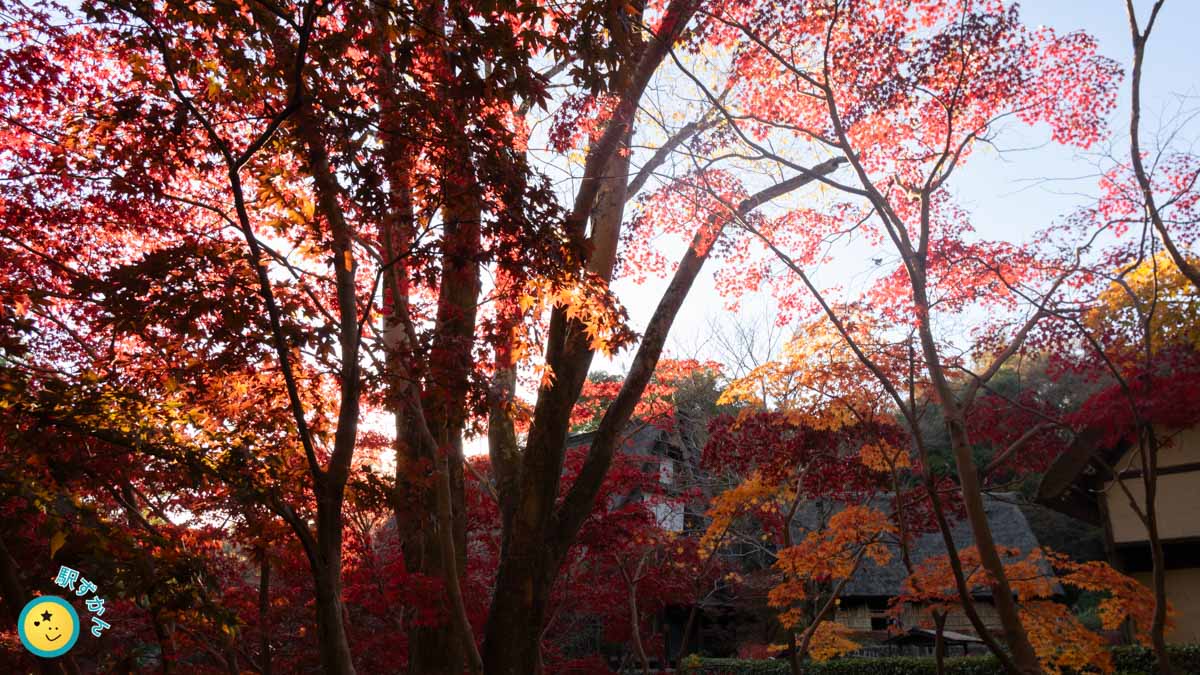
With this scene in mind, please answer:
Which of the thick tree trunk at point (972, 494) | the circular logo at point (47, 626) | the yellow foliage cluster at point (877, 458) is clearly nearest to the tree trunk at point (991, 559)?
the thick tree trunk at point (972, 494)

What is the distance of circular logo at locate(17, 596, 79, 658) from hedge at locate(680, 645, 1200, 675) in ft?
43.1

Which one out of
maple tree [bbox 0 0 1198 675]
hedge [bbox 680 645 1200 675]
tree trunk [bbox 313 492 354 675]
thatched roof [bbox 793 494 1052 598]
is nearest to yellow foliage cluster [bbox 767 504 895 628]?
maple tree [bbox 0 0 1198 675]

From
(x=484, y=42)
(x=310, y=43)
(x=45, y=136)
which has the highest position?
(x=45, y=136)

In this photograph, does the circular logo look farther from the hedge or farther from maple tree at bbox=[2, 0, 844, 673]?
the hedge

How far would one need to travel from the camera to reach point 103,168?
5793 mm

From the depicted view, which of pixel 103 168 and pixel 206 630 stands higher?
pixel 103 168

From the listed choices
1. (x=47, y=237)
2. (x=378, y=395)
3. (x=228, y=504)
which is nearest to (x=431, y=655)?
(x=228, y=504)

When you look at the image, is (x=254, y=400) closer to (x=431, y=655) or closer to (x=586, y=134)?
(x=431, y=655)

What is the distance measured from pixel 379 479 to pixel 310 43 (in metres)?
2.98

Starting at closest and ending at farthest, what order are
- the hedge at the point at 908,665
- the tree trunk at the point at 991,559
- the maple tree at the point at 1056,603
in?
the tree trunk at the point at 991,559
the maple tree at the point at 1056,603
the hedge at the point at 908,665

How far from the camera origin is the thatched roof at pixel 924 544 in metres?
18.1

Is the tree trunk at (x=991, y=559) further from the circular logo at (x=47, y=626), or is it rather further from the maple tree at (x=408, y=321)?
the circular logo at (x=47, y=626)

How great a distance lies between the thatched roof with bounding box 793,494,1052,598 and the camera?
18.1m

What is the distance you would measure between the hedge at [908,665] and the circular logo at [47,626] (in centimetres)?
1314
